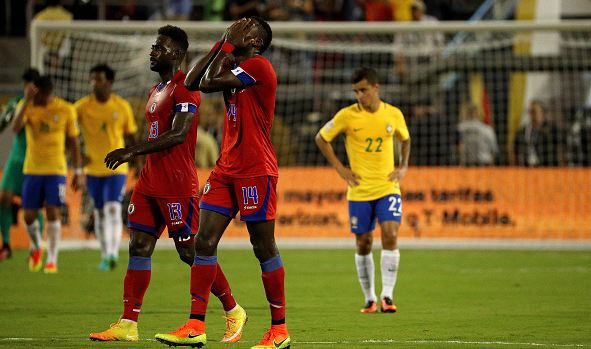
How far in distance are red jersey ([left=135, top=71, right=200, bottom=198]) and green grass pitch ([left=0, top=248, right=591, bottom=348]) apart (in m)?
1.18

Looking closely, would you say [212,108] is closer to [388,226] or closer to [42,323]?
[388,226]

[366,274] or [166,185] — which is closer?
[166,185]

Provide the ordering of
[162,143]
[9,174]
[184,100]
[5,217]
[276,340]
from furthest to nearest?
[5,217], [9,174], [184,100], [162,143], [276,340]

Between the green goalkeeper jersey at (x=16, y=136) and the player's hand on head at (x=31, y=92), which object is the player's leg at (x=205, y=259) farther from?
the green goalkeeper jersey at (x=16, y=136)

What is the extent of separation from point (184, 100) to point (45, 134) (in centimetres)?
721

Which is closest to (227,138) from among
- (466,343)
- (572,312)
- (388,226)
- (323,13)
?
(466,343)

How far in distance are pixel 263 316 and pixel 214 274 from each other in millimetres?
2483

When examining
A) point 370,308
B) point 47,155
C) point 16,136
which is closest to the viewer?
point 370,308

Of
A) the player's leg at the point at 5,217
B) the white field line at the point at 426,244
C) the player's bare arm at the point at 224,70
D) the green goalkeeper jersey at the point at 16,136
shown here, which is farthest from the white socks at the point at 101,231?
the player's bare arm at the point at 224,70

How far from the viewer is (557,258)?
17578mm

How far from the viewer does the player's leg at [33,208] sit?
15.1 metres

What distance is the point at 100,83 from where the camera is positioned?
49.8ft

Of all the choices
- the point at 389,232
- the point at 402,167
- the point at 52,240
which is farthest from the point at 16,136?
the point at 389,232

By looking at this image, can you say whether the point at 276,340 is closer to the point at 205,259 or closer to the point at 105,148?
the point at 205,259
